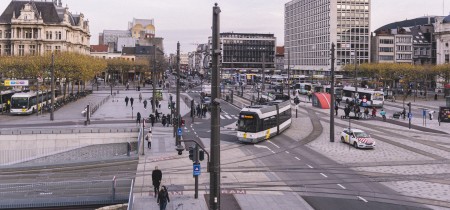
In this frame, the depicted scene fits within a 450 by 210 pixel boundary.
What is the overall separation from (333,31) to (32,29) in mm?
82730

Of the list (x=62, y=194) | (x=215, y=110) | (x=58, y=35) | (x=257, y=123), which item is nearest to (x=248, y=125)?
(x=257, y=123)

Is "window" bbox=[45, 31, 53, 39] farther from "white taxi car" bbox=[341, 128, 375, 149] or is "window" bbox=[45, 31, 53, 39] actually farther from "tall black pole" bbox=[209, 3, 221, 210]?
"tall black pole" bbox=[209, 3, 221, 210]

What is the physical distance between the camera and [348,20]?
461 feet

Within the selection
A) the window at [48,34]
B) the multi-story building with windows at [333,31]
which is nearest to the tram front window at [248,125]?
the window at [48,34]

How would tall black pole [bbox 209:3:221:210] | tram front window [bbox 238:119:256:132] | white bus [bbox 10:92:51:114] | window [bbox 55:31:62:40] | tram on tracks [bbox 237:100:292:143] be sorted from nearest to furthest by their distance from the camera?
tall black pole [bbox 209:3:221:210]
tram on tracks [bbox 237:100:292:143]
tram front window [bbox 238:119:256:132]
white bus [bbox 10:92:51:114]
window [bbox 55:31:62:40]

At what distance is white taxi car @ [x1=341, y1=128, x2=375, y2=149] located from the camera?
36.2 meters

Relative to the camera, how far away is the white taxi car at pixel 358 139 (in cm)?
3616

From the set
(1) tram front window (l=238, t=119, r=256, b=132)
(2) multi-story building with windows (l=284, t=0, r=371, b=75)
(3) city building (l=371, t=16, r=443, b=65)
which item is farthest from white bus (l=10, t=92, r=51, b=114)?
(3) city building (l=371, t=16, r=443, b=65)

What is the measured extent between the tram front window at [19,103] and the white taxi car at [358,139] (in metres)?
39.1

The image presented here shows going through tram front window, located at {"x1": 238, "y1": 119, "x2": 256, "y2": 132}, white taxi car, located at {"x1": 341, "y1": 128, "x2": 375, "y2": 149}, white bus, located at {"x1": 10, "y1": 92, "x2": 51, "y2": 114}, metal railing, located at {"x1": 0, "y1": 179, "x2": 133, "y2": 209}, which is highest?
white bus, located at {"x1": 10, "y1": 92, "x2": 51, "y2": 114}

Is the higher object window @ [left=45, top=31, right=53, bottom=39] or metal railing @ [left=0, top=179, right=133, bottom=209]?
window @ [left=45, top=31, right=53, bottom=39]

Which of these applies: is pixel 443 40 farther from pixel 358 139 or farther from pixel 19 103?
pixel 19 103

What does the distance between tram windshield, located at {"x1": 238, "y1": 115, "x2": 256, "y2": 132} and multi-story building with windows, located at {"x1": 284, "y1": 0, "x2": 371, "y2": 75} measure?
328 ft

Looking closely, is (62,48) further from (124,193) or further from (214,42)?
(214,42)
